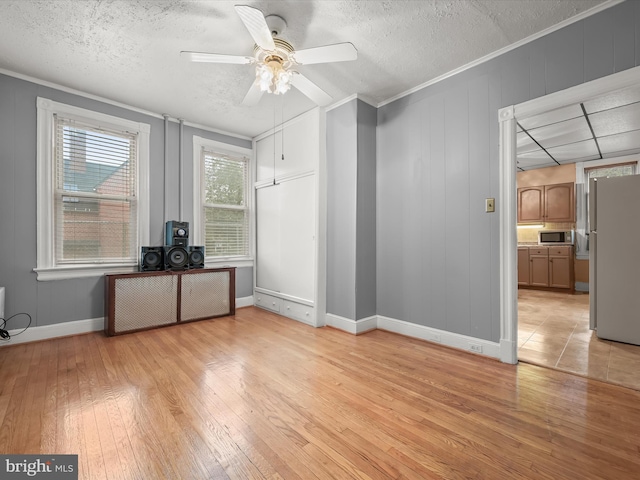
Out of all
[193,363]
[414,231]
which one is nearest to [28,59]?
[193,363]

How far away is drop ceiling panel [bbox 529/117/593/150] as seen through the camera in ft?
12.9

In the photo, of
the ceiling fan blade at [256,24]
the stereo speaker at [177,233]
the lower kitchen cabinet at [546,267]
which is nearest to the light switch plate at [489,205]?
the ceiling fan blade at [256,24]

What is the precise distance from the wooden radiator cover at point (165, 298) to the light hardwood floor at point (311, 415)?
54 centimetres

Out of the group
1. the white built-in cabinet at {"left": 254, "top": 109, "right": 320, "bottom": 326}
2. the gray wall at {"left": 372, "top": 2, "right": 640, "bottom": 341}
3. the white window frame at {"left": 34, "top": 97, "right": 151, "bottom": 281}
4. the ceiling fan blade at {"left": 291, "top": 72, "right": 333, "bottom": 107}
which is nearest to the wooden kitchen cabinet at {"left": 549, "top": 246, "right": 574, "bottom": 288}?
the gray wall at {"left": 372, "top": 2, "right": 640, "bottom": 341}

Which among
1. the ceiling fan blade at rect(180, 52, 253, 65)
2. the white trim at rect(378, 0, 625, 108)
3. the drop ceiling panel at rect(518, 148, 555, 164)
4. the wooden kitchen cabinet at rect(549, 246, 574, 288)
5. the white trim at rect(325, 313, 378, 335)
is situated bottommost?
the white trim at rect(325, 313, 378, 335)

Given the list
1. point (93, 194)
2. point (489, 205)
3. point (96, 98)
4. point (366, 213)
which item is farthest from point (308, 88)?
point (93, 194)

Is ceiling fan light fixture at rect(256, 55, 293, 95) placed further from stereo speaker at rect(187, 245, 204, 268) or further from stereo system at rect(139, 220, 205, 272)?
stereo speaker at rect(187, 245, 204, 268)

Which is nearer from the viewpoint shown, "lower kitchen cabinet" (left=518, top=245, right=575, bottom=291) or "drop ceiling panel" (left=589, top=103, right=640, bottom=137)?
"drop ceiling panel" (left=589, top=103, right=640, bottom=137)

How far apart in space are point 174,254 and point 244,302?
1.38 meters

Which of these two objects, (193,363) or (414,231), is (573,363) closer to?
(414,231)

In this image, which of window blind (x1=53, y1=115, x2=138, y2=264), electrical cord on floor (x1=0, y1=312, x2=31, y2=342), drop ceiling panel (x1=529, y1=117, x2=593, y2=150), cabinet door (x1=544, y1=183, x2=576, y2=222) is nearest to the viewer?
electrical cord on floor (x1=0, y1=312, x2=31, y2=342)

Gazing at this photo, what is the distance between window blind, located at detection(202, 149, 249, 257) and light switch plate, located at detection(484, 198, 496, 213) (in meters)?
3.39

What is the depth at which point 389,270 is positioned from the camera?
348 cm

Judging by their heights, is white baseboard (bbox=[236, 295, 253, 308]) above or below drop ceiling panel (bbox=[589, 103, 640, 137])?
below
